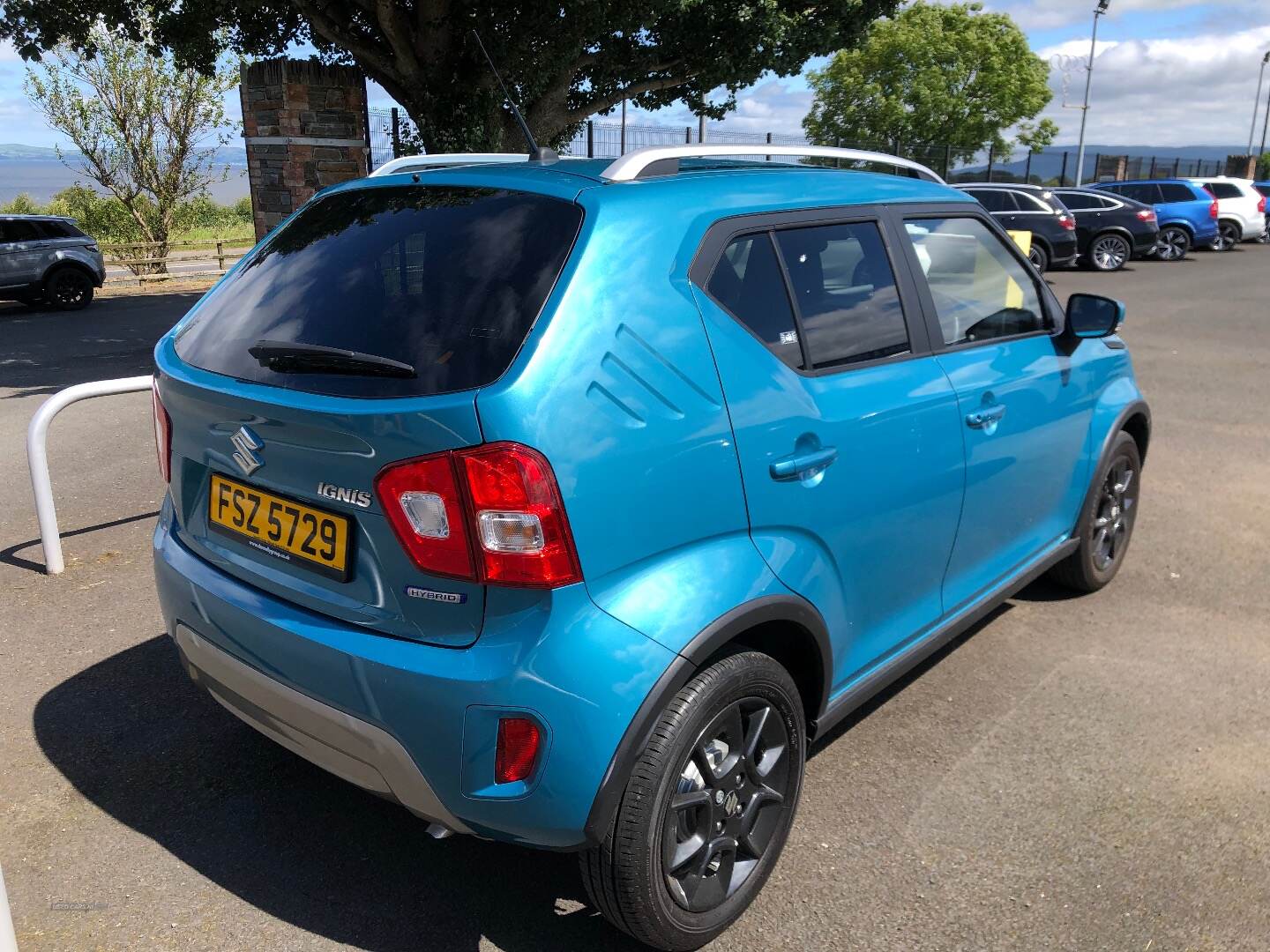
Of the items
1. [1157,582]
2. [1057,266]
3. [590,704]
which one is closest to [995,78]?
[1057,266]

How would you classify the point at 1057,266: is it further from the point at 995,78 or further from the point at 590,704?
the point at 995,78

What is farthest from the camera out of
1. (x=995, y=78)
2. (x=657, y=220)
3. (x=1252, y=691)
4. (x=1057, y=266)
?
(x=995, y=78)

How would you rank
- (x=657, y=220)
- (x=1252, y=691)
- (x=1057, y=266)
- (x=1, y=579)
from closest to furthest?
(x=657, y=220), (x=1252, y=691), (x=1, y=579), (x=1057, y=266)

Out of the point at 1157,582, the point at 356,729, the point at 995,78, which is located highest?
the point at 995,78

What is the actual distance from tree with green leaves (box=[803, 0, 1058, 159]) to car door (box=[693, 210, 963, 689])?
49.6 m

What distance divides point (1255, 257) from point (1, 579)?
28.2 m

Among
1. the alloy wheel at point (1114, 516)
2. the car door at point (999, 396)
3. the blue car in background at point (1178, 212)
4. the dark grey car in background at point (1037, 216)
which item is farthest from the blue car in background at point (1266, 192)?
the car door at point (999, 396)

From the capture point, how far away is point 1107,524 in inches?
180

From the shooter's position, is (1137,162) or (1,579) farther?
(1137,162)

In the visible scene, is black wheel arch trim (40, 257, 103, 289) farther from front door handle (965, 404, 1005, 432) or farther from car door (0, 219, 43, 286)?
front door handle (965, 404, 1005, 432)

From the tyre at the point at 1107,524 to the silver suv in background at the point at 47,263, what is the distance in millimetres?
16800

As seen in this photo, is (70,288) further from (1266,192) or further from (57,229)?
(1266,192)

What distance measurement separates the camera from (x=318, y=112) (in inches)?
548

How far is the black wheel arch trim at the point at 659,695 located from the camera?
6.91ft
